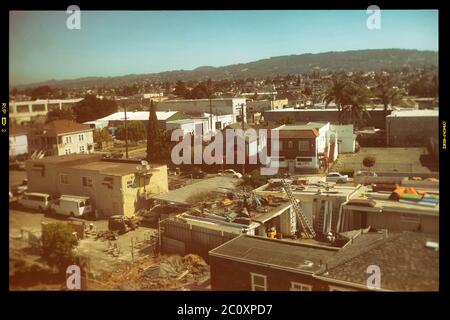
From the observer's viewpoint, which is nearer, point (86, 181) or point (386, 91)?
point (86, 181)

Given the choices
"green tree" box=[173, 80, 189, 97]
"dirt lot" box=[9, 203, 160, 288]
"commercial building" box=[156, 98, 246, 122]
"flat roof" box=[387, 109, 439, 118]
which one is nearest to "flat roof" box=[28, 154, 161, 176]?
"dirt lot" box=[9, 203, 160, 288]

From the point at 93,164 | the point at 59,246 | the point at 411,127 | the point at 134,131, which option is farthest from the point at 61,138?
the point at 411,127

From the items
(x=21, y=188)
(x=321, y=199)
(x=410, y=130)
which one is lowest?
(x=321, y=199)

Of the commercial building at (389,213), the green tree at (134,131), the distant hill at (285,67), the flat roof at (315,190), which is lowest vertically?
the commercial building at (389,213)

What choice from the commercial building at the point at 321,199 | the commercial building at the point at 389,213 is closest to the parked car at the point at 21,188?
the commercial building at the point at 321,199

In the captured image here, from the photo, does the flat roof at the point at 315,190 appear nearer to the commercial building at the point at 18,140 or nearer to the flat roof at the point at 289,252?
the flat roof at the point at 289,252

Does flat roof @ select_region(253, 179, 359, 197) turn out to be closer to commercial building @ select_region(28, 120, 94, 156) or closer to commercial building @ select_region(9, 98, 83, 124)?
commercial building @ select_region(28, 120, 94, 156)

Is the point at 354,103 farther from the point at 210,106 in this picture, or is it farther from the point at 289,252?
the point at 289,252
